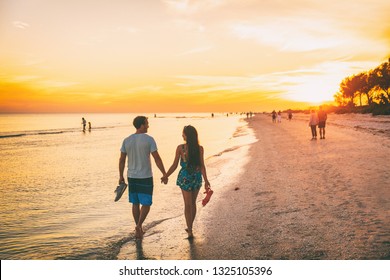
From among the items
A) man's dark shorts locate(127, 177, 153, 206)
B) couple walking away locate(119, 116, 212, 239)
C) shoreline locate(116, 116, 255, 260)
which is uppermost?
couple walking away locate(119, 116, 212, 239)

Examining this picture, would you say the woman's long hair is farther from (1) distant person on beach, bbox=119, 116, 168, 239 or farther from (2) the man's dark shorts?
(2) the man's dark shorts

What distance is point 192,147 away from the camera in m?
6.08

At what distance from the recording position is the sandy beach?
5527 mm

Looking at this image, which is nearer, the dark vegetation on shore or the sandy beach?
the sandy beach

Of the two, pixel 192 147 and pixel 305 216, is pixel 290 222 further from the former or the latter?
pixel 192 147

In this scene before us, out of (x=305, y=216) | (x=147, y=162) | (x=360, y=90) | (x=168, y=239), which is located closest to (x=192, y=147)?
(x=147, y=162)

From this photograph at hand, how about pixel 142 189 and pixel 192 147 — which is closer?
pixel 192 147

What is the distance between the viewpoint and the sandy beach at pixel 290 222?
18.1 ft

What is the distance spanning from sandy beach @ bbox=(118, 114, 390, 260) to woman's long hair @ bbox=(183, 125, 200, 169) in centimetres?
142

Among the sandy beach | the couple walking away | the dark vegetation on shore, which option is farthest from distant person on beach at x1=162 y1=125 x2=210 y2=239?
the dark vegetation on shore

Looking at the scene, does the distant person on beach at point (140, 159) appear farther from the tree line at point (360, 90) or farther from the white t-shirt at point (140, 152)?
the tree line at point (360, 90)

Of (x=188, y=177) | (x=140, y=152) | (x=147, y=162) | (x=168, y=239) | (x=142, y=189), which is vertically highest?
(x=140, y=152)

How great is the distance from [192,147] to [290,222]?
2.58m

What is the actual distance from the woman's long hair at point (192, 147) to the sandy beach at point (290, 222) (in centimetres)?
142
